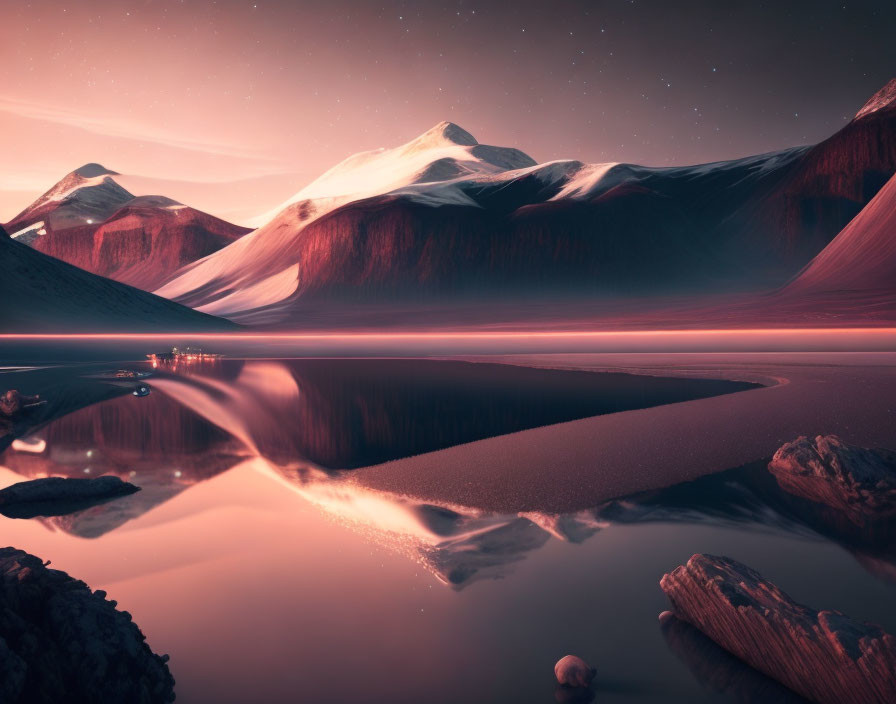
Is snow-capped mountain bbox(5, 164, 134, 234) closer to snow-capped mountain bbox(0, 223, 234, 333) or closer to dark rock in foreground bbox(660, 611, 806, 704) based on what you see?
snow-capped mountain bbox(0, 223, 234, 333)

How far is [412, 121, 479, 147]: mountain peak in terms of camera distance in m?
157

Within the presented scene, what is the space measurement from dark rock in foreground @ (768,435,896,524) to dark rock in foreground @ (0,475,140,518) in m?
8.35

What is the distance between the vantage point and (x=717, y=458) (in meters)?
9.68

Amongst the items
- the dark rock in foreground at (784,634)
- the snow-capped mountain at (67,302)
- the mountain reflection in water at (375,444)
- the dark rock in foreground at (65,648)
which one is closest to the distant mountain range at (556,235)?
the snow-capped mountain at (67,302)

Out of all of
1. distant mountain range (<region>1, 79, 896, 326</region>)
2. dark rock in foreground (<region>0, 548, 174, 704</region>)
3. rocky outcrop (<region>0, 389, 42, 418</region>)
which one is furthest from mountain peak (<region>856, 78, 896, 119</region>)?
dark rock in foreground (<region>0, 548, 174, 704</region>)

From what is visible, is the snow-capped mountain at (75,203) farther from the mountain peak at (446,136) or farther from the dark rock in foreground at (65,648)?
the dark rock in foreground at (65,648)

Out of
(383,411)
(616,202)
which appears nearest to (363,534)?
(383,411)

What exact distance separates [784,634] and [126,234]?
17486 centimetres

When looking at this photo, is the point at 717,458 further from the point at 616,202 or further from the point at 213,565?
the point at 616,202

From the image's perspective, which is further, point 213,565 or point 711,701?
point 213,565

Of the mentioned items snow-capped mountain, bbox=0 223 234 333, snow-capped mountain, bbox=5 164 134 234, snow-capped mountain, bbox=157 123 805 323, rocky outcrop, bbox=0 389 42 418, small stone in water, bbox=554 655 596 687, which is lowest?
small stone in water, bbox=554 655 596 687

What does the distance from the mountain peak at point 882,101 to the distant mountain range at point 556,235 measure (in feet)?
0.84

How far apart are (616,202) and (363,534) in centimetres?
11107

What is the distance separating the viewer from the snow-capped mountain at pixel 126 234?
15250 centimetres
